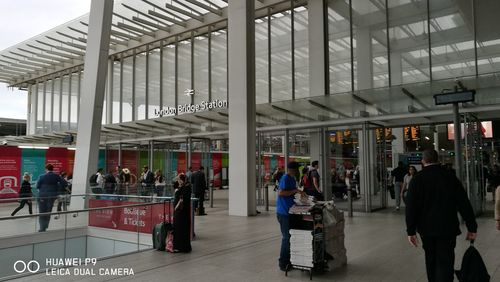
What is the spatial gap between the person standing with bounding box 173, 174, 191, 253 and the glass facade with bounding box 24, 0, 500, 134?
24.3ft

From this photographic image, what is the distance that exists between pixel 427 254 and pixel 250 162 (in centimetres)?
869

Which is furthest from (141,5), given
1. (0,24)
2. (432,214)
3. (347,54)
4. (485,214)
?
(432,214)

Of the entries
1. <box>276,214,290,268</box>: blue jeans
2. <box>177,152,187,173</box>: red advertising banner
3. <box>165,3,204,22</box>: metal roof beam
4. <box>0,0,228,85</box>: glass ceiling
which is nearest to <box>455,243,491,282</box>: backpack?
<box>276,214,290,268</box>: blue jeans

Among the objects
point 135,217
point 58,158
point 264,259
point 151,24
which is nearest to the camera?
point 264,259

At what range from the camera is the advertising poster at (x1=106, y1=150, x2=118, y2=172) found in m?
23.8

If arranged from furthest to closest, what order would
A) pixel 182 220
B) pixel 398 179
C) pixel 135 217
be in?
1. pixel 398 179
2. pixel 135 217
3. pixel 182 220

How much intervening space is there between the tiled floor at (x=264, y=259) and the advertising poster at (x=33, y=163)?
1335cm

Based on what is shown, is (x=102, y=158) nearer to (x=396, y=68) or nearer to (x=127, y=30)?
(x=127, y=30)

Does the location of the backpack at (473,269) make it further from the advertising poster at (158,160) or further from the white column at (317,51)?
the advertising poster at (158,160)

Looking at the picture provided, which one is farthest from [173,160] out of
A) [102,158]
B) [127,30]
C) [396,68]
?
[396,68]

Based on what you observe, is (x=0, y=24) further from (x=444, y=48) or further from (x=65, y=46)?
(x=444, y=48)

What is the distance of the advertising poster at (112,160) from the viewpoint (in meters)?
23.8

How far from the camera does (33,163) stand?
1994 centimetres

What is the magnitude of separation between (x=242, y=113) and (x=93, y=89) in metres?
4.76
